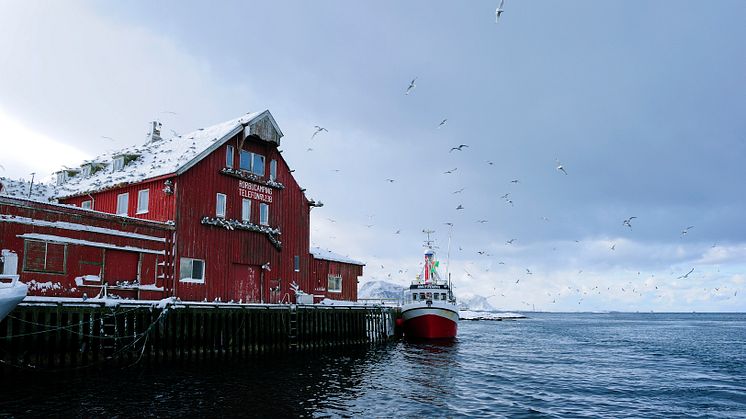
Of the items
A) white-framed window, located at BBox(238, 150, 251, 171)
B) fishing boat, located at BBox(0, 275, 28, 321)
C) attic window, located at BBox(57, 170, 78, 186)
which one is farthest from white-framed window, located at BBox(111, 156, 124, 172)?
fishing boat, located at BBox(0, 275, 28, 321)

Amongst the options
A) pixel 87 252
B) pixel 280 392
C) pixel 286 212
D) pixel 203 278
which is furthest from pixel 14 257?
pixel 286 212

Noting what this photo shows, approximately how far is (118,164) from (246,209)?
11.0 m

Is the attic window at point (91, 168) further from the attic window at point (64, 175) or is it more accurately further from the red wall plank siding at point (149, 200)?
the red wall plank siding at point (149, 200)

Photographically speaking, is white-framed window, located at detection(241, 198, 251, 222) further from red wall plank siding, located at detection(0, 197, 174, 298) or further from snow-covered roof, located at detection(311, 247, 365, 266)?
snow-covered roof, located at detection(311, 247, 365, 266)

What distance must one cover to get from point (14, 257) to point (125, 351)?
259 inches

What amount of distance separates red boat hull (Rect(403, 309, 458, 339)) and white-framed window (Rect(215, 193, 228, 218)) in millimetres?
22912

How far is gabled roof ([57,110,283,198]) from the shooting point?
34.6 meters

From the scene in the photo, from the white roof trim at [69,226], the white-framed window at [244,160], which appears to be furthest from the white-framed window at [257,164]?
the white roof trim at [69,226]

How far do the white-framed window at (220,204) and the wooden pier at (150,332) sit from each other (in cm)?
698

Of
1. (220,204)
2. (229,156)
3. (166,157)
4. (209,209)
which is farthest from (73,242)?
(229,156)

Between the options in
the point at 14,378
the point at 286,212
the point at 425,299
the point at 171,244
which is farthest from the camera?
the point at 425,299

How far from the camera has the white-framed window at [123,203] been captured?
117 ft

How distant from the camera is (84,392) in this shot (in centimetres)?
1958

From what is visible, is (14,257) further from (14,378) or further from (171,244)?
(171,244)
